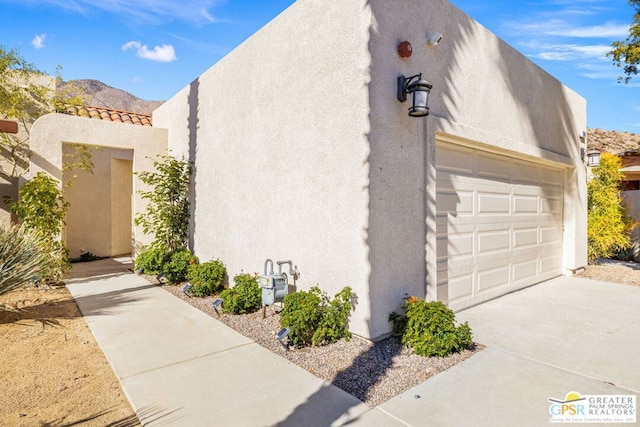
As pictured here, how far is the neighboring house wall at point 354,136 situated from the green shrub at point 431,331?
30 centimetres

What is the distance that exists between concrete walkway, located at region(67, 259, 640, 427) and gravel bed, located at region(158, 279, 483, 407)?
0.41 feet

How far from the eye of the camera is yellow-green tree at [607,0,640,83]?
29.0 feet

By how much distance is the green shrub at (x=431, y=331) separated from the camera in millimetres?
4023

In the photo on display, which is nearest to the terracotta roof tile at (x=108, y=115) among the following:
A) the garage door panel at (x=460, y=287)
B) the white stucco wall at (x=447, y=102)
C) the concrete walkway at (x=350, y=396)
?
the concrete walkway at (x=350, y=396)

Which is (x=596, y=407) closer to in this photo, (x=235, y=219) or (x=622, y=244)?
(x=235, y=219)

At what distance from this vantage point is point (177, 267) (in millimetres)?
7746

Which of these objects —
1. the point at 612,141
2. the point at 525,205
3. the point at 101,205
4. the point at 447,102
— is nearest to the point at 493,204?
the point at 525,205

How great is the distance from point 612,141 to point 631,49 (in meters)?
12.0

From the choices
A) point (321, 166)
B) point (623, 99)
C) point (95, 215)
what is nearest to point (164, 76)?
point (95, 215)

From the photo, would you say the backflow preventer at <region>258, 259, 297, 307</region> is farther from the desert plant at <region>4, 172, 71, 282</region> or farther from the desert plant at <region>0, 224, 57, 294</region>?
the desert plant at <region>4, 172, 71, 282</region>

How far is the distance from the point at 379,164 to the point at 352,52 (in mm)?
1442

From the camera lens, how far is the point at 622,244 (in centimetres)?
1052

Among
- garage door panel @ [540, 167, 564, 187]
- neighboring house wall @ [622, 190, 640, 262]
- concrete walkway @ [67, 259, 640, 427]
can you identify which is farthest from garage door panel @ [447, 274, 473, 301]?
neighboring house wall @ [622, 190, 640, 262]

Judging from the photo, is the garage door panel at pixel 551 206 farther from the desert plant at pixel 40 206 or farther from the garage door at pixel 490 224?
the desert plant at pixel 40 206
